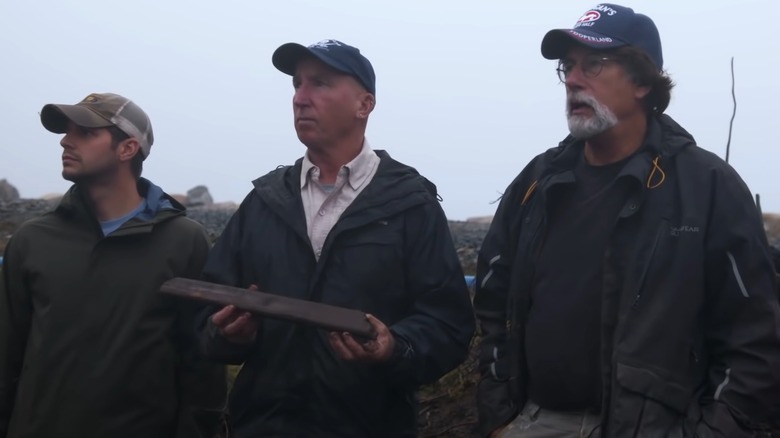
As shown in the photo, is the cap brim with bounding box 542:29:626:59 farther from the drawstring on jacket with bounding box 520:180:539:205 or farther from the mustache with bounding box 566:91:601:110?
the drawstring on jacket with bounding box 520:180:539:205

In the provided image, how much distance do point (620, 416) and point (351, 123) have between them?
152 cm

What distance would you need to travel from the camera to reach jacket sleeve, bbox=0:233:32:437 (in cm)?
422

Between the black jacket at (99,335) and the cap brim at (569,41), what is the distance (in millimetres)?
1661

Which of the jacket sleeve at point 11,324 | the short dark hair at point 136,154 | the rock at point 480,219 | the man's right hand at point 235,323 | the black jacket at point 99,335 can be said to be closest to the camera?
the man's right hand at point 235,323

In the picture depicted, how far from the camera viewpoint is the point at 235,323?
11.7 ft

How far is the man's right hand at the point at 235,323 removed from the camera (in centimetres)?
356

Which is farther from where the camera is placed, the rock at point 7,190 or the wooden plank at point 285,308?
the rock at point 7,190

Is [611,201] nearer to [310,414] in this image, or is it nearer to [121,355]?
[310,414]

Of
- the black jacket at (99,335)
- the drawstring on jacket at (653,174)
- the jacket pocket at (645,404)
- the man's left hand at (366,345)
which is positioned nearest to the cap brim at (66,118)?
the black jacket at (99,335)

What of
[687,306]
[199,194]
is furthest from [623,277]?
[199,194]

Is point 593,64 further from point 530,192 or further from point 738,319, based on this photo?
point 738,319

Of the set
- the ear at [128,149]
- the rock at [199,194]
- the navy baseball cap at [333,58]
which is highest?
the navy baseball cap at [333,58]

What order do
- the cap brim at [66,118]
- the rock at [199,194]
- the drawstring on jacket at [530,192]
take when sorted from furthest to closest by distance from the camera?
the rock at [199,194] → the cap brim at [66,118] → the drawstring on jacket at [530,192]

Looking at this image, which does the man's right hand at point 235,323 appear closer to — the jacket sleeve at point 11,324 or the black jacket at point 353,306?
the black jacket at point 353,306
